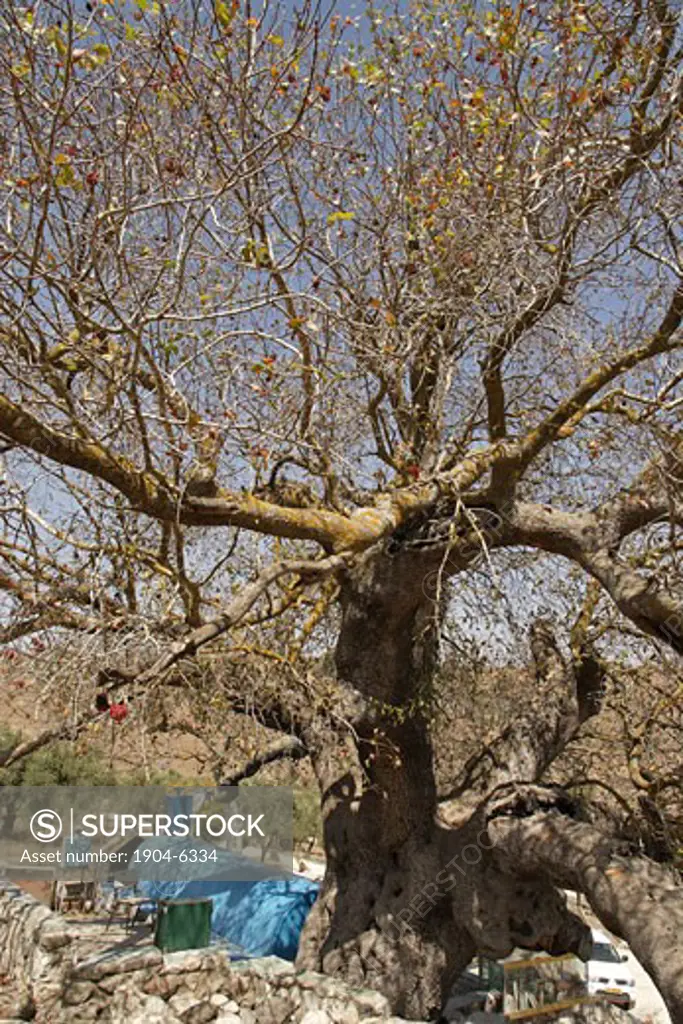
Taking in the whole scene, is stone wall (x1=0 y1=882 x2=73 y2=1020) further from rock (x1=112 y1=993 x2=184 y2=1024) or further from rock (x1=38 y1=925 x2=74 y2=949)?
rock (x1=112 y1=993 x2=184 y2=1024)

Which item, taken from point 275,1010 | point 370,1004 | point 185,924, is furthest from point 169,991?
point 185,924

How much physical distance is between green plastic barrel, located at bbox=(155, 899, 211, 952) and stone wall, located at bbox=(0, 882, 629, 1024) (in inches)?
89.0

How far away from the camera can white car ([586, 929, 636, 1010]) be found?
1177cm

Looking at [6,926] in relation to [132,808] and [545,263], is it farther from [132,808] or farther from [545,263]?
[132,808]

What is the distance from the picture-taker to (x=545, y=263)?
17.4 feet

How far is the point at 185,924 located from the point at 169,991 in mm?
3329

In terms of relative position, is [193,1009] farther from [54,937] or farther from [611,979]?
[611,979]

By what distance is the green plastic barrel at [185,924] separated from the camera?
10688 mm

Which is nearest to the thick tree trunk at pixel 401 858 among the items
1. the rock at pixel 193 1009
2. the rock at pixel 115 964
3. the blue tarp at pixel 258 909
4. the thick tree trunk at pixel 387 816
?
the thick tree trunk at pixel 387 816

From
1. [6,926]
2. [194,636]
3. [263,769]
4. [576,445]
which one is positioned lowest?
[6,926]

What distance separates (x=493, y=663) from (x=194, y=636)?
17.0ft

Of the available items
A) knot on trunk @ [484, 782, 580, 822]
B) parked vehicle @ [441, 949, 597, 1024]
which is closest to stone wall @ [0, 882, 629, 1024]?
knot on trunk @ [484, 782, 580, 822]

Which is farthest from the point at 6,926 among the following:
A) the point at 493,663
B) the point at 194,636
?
the point at 194,636

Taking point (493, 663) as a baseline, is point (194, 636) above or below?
below
